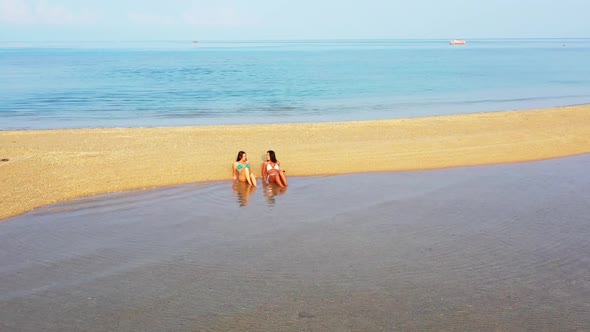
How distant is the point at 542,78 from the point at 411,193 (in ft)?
141

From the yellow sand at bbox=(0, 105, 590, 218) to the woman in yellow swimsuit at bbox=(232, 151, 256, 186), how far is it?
641 mm

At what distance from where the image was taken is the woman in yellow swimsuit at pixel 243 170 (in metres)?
13.2

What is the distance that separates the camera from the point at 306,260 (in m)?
8.67

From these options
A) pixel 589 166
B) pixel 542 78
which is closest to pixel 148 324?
pixel 589 166

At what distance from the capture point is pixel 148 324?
673 cm

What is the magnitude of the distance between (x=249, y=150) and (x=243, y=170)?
3.83 m

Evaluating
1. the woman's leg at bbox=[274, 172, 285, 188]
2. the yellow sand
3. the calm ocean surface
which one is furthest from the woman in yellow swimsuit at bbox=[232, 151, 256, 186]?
the calm ocean surface

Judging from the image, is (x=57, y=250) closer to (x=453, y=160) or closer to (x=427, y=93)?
(x=453, y=160)

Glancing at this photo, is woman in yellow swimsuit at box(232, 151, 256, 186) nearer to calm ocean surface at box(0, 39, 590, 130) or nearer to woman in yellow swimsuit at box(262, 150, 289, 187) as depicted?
woman in yellow swimsuit at box(262, 150, 289, 187)

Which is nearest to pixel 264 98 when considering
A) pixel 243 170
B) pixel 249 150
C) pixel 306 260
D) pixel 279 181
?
pixel 249 150

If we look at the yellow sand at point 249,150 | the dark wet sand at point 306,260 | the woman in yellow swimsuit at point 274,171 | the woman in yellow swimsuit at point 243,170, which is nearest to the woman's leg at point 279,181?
the woman in yellow swimsuit at point 274,171

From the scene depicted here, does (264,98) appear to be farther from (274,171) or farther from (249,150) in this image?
(274,171)

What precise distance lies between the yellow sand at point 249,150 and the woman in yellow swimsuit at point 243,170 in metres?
0.64

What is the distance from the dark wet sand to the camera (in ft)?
22.7
